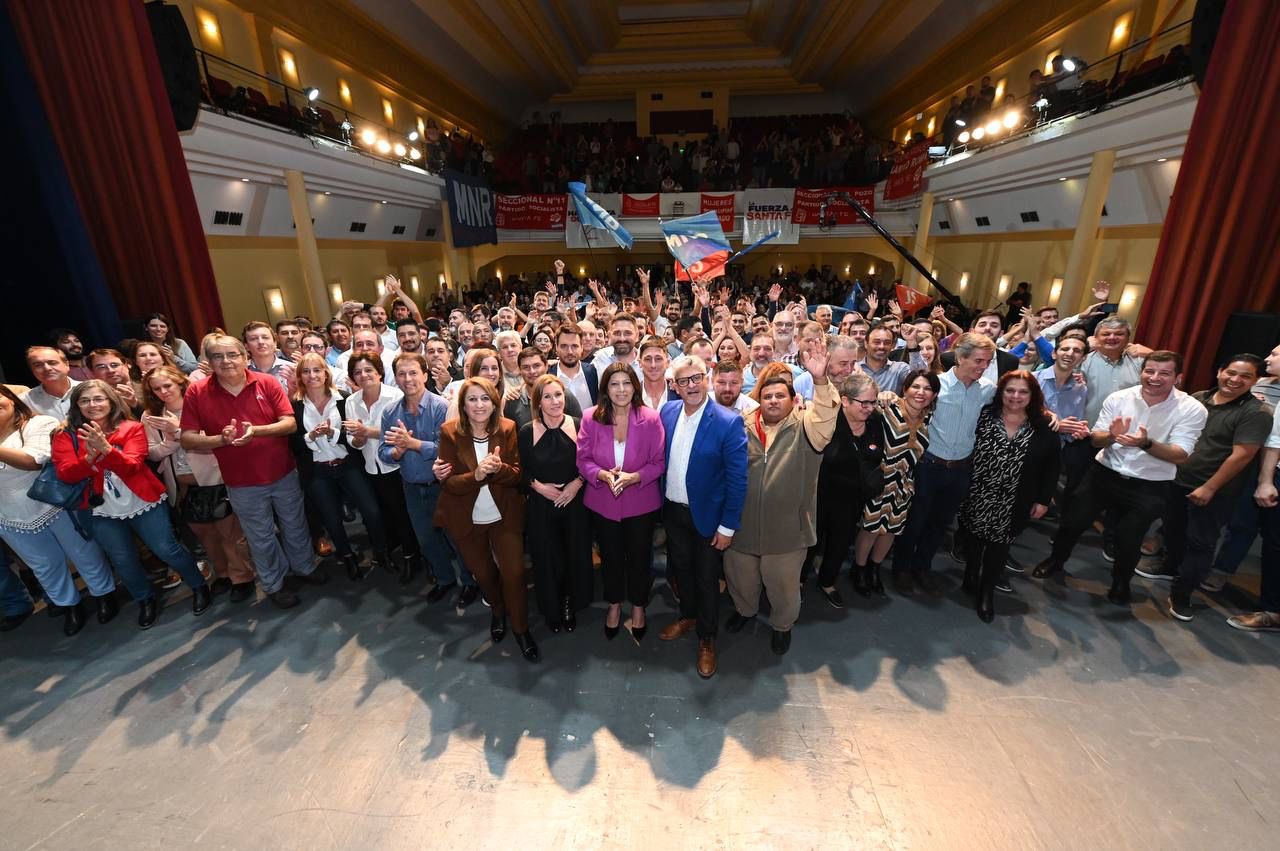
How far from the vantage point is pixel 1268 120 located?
4.17m

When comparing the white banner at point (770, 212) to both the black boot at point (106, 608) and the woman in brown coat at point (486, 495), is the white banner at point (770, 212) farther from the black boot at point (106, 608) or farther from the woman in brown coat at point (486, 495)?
the black boot at point (106, 608)

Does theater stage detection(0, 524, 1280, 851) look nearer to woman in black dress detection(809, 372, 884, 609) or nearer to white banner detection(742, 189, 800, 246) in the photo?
woman in black dress detection(809, 372, 884, 609)

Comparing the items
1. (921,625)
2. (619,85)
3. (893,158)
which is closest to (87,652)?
(921,625)

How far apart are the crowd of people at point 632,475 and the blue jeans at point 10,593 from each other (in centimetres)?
1

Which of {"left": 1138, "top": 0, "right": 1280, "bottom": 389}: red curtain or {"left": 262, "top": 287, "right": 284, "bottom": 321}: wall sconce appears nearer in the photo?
{"left": 1138, "top": 0, "right": 1280, "bottom": 389}: red curtain

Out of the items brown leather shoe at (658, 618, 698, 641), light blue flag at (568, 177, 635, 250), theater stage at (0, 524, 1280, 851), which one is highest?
light blue flag at (568, 177, 635, 250)

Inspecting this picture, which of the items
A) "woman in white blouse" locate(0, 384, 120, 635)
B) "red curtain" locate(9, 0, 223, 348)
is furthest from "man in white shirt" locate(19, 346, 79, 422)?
"red curtain" locate(9, 0, 223, 348)

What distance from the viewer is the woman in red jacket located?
294 cm

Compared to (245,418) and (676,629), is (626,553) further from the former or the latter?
(245,418)

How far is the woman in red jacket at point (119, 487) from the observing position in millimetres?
2936

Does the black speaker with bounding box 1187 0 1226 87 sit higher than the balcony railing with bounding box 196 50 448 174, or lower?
lower

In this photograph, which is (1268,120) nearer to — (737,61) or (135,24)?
(135,24)

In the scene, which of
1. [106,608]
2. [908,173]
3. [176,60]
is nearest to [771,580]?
[106,608]

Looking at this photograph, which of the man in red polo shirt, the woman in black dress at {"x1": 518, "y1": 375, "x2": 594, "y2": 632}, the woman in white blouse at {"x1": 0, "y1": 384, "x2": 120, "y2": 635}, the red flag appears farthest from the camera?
the red flag
